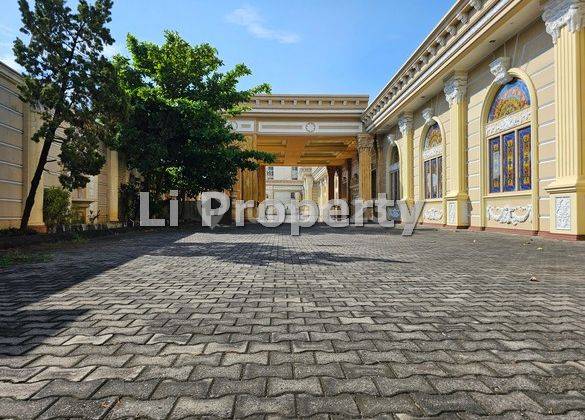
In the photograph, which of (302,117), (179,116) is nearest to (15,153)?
(179,116)

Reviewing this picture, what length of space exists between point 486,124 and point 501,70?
176cm

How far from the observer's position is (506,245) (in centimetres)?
838

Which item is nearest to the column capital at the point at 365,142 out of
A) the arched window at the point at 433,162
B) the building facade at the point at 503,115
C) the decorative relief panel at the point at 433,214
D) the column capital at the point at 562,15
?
the building facade at the point at 503,115

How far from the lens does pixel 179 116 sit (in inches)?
623

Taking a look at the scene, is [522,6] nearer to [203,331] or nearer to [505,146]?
[505,146]

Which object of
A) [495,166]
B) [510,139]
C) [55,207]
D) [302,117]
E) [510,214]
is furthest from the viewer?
[302,117]

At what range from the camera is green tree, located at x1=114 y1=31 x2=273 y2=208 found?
15.2 m

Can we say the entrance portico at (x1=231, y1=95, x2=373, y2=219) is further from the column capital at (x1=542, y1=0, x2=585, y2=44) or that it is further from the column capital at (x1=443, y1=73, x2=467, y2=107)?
the column capital at (x1=542, y1=0, x2=585, y2=44)

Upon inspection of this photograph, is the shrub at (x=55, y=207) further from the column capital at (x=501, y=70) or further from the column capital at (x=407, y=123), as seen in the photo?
the column capital at (x=407, y=123)

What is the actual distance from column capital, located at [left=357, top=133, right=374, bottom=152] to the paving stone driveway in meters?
19.6

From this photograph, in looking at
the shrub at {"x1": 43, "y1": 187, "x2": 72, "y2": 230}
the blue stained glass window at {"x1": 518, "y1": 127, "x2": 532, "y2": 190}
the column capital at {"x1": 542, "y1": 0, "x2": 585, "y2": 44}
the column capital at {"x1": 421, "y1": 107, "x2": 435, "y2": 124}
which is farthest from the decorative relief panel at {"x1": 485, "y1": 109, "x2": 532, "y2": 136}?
the shrub at {"x1": 43, "y1": 187, "x2": 72, "y2": 230}

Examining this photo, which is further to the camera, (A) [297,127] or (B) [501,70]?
(A) [297,127]

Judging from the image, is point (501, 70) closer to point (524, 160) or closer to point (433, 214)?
point (524, 160)

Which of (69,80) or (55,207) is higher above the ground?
(69,80)
